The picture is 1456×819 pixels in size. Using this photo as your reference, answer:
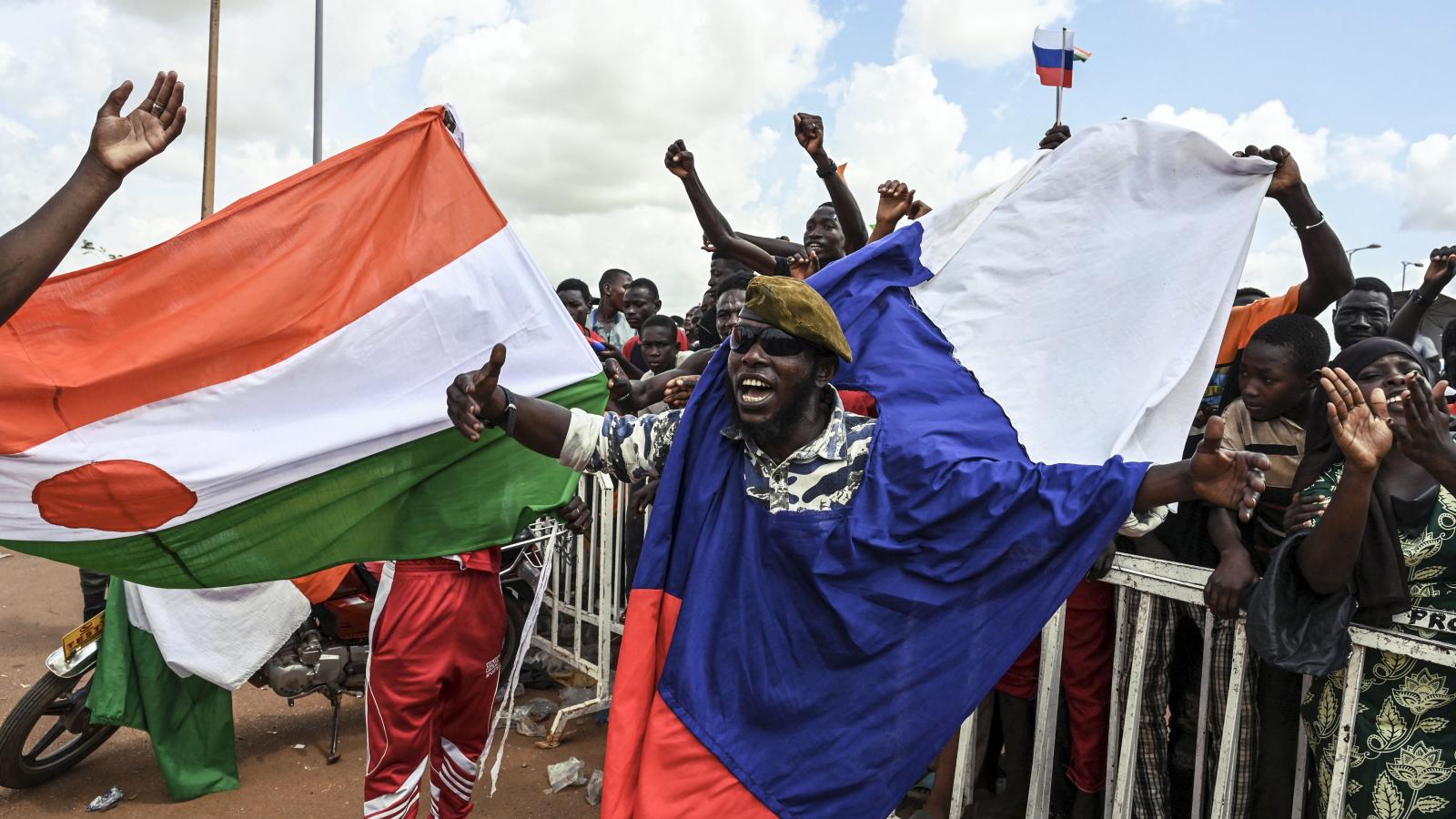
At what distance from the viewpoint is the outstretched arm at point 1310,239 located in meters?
3.47

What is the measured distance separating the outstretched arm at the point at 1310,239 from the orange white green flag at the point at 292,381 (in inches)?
104

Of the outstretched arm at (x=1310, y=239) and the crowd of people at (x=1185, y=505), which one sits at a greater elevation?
the outstretched arm at (x=1310, y=239)

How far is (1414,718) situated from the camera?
8.59 feet

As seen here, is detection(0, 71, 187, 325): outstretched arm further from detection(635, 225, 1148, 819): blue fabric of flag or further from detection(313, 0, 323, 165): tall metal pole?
detection(313, 0, 323, 165): tall metal pole

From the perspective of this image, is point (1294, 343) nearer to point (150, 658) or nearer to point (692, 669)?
point (692, 669)

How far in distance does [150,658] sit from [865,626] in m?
4.20

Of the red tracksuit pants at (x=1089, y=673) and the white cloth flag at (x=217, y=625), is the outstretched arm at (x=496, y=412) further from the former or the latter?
the white cloth flag at (x=217, y=625)

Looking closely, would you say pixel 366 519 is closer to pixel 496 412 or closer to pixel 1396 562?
pixel 496 412

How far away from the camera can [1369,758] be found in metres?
2.69

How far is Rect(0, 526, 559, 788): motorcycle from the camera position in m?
4.88

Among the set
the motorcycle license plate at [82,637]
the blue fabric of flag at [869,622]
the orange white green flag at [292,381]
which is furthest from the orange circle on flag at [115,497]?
the motorcycle license plate at [82,637]

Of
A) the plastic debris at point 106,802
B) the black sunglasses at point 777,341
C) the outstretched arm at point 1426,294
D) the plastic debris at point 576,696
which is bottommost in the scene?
the plastic debris at point 106,802

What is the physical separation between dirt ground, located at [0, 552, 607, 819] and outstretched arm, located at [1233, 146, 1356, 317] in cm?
415

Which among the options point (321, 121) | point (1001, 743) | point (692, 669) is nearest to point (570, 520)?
point (692, 669)
